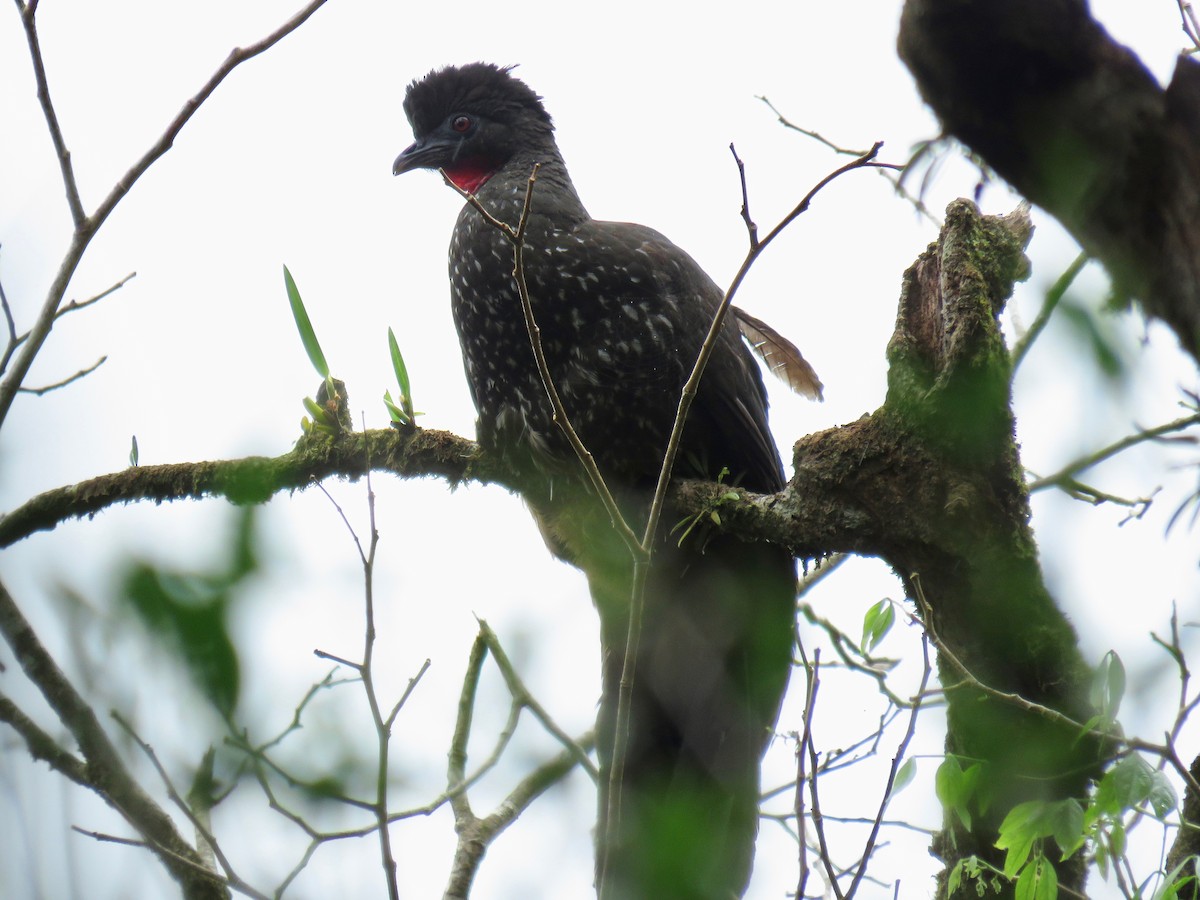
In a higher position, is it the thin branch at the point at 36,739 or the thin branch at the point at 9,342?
the thin branch at the point at 9,342

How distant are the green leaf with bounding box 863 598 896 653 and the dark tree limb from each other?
162 cm

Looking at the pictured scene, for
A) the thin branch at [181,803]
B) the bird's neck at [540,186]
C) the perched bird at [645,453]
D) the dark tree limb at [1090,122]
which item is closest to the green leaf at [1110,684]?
A: the perched bird at [645,453]

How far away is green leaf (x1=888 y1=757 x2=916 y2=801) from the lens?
2.39 m

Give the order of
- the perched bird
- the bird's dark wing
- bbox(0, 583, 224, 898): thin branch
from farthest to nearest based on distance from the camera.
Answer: the bird's dark wing < the perched bird < bbox(0, 583, 224, 898): thin branch

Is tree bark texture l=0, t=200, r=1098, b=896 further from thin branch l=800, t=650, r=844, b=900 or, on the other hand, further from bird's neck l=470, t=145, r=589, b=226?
bird's neck l=470, t=145, r=589, b=226

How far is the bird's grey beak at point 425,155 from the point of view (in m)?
4.52

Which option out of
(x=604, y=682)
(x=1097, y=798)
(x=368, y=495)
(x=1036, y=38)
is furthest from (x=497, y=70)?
(x=1036, y=38)

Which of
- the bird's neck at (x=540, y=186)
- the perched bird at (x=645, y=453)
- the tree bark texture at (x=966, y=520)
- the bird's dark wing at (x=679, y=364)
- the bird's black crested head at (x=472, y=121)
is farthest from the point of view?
the bird's black crested head at (x=472, y=121)

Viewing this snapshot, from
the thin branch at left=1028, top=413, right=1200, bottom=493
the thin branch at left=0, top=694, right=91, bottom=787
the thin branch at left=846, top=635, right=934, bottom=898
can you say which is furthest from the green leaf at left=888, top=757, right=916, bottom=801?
the thin branch at left=0, top=694, right=91, bottom=787

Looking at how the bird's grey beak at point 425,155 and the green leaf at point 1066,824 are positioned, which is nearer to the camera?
the green leaf at point 1066,824

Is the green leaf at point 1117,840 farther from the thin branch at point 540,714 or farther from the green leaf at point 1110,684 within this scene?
the thin branch at point 540,714

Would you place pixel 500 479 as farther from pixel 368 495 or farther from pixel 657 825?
pixel 657 825

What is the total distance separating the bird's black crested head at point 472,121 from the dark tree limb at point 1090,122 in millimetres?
3549

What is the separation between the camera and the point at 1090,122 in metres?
1.00
